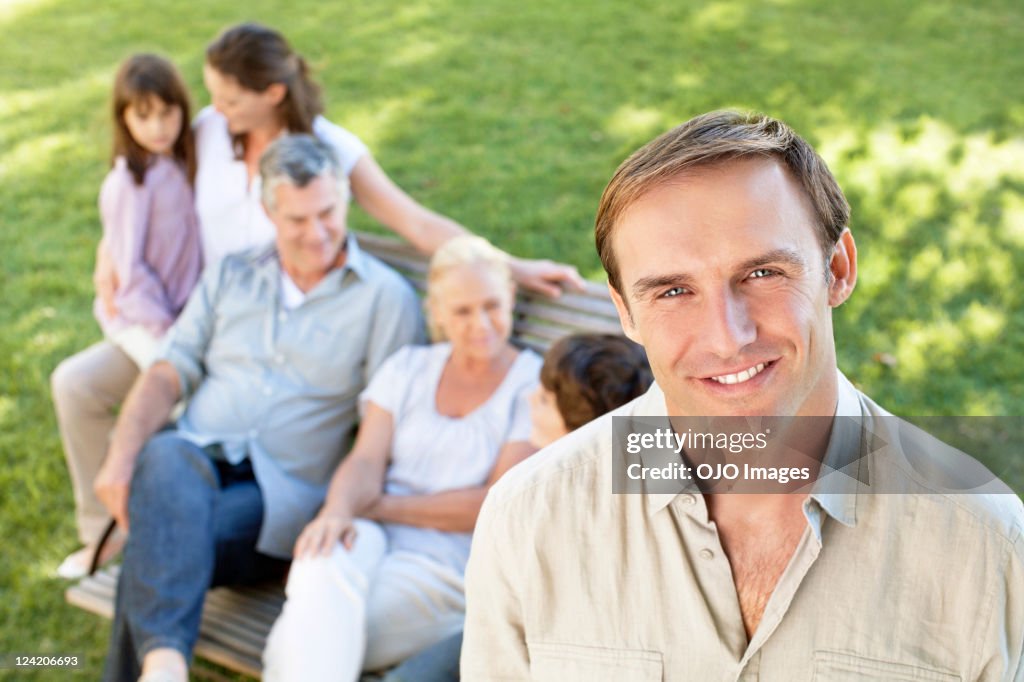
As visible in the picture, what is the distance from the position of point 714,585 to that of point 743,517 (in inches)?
5.0

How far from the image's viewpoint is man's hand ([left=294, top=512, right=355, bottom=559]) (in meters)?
3.11

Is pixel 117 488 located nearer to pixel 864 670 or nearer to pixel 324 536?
pixel 324 536

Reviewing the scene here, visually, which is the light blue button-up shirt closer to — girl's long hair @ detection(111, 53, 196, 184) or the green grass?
girl's long hair @ detection(111, 53, 196, 184)

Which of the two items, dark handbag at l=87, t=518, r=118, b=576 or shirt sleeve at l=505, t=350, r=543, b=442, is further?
dark handbag at l=87, t=518, r=118, b=576

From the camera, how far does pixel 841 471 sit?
176 centimetres

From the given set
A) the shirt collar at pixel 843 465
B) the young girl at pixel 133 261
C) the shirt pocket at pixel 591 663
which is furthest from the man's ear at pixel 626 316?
the young girl at pixel 133 261

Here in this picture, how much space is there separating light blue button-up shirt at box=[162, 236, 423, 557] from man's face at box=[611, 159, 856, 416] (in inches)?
83.8

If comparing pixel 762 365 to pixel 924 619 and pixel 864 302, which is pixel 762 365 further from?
pixel 864 302

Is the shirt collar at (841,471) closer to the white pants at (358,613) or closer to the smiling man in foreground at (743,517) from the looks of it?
the smiling man in foreground at (743,517)

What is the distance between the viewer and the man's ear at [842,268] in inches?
69.8

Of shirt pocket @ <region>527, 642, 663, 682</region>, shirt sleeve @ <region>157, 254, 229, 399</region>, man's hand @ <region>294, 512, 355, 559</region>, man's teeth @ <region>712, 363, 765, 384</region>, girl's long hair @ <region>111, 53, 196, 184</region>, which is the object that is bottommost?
shirt pocket @ <region>527, 642, 663, 682</region>

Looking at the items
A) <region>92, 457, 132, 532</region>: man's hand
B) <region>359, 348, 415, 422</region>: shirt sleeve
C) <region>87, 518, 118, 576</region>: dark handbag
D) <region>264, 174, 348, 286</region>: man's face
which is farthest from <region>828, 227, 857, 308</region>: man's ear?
<region>87, 518, 118, 576</region>: dark handbag

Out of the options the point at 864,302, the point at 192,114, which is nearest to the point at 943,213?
the point at 864,302

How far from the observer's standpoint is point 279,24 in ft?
27.1
